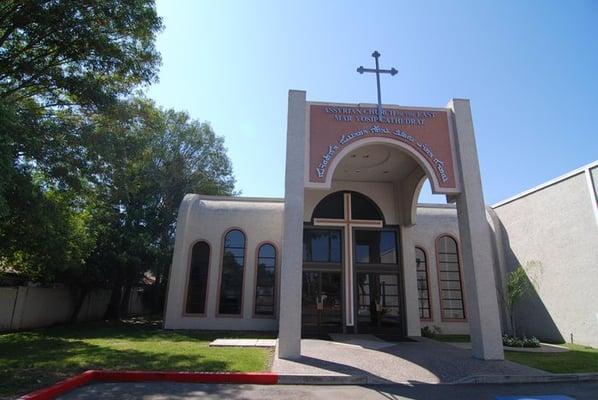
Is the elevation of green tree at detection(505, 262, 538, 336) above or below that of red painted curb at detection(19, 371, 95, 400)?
above

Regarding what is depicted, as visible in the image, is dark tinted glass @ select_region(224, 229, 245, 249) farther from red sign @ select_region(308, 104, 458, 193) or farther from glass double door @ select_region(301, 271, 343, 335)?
red sign @ select_region(308, 104, 458, 193)

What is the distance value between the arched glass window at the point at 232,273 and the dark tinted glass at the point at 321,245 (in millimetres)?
3121

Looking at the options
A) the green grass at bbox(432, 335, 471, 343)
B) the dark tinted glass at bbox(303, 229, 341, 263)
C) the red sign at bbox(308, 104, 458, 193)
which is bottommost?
the green grass at bbox(432, 335, 471, 343)

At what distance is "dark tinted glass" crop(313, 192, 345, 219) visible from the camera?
48.7 ft

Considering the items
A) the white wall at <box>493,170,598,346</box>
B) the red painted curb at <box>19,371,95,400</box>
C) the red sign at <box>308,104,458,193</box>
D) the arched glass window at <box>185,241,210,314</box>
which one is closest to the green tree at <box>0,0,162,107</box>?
the red sign at <box>308,104,458,193</box>

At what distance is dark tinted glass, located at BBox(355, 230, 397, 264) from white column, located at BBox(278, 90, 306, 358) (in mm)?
5654

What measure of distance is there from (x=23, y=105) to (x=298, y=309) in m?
9.65

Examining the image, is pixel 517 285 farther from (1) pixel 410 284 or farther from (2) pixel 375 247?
(2) pixel 375 247

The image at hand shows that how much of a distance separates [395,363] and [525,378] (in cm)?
263

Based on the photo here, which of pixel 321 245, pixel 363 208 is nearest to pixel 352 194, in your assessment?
pixel 363 208

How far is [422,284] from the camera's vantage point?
51.9ft

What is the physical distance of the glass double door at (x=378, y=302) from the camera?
13.9 metres

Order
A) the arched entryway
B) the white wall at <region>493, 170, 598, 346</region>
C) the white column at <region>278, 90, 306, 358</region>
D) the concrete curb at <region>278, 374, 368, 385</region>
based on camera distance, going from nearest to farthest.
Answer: the concrete curb at <region>278, 374, 368, 385</region> → the white column at <region>278, 90, 306, 358</region> → the white wall at <region>493, 170, 598, 346</region> → the arched entryway

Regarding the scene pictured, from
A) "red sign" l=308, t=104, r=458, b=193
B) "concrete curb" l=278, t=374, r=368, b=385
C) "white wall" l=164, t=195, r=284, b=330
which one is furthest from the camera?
"white wall" l=164, t=195, r=284, b=330
